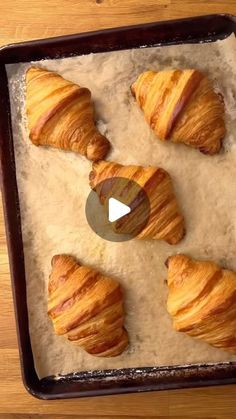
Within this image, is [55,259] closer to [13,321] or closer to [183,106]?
[13,321]

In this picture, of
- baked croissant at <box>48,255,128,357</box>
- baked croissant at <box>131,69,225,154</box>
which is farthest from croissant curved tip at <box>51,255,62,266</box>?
baked croissant at <box>131,69,225,154</box>

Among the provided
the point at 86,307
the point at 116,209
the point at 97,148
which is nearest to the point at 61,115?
the point at 97,148

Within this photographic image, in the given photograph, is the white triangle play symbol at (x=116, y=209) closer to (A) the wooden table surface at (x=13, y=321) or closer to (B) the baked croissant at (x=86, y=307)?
(B) the baked croissant at (x=86, y=307)

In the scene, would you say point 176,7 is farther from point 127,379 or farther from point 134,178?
point 127,379

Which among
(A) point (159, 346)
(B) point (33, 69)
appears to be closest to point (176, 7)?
(B) point (33, 69)
